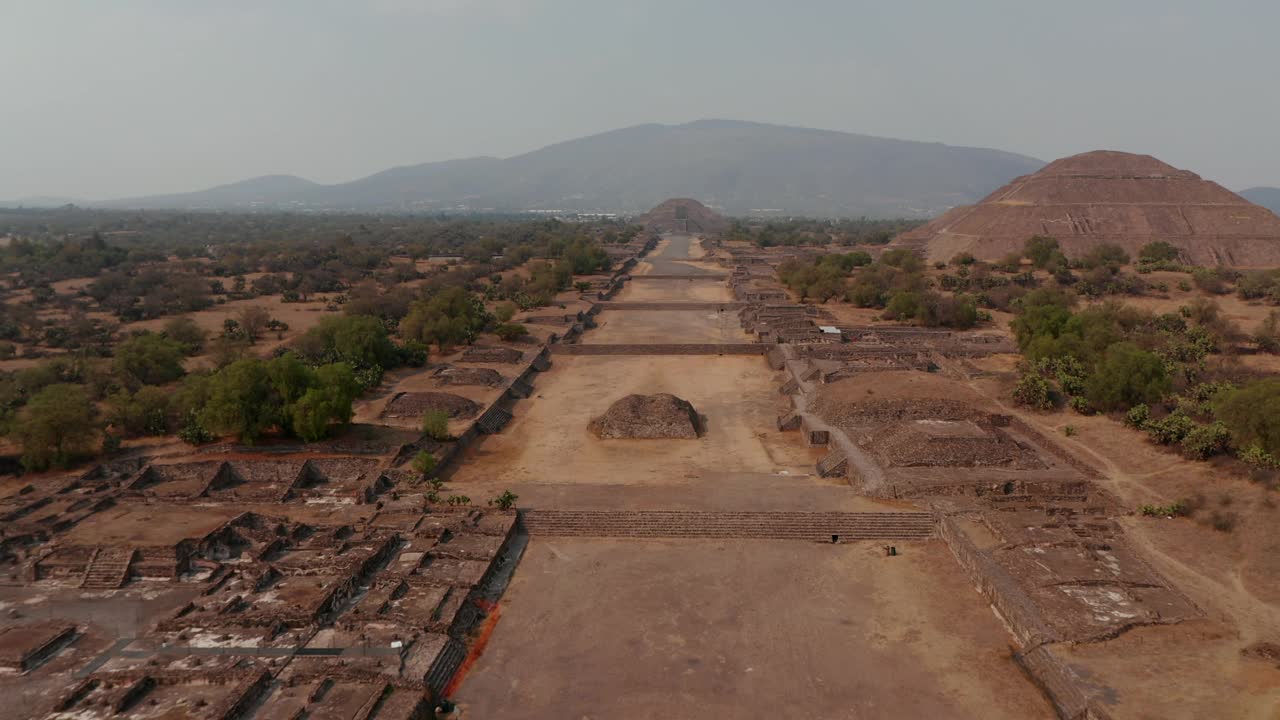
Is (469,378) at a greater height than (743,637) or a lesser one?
greater

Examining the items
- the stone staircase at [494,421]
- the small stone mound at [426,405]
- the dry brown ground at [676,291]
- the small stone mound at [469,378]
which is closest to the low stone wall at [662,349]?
the small stone mound at [469,378]

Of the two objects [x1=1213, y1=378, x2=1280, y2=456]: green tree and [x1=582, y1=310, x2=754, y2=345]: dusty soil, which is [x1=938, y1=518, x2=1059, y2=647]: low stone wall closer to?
[x1=1213, y1=378, x2=1280, y2=456]: green tree

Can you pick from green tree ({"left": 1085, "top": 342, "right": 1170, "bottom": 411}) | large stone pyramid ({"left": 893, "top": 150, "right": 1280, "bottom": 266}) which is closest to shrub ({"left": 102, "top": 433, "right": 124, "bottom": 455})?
green tree ({"left": 1085, "top": 342, "right": 1170, "bottom": 411})

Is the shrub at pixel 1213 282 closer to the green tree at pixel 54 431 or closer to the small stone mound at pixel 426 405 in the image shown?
the small stone mound at pixel 426 405

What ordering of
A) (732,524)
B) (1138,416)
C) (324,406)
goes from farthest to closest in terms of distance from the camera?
1. (1138,416)
2. (324,406)
3. (732,524)

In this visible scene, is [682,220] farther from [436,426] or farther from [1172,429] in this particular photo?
[1172,429]

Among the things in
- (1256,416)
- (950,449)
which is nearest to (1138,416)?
(1256,416)
